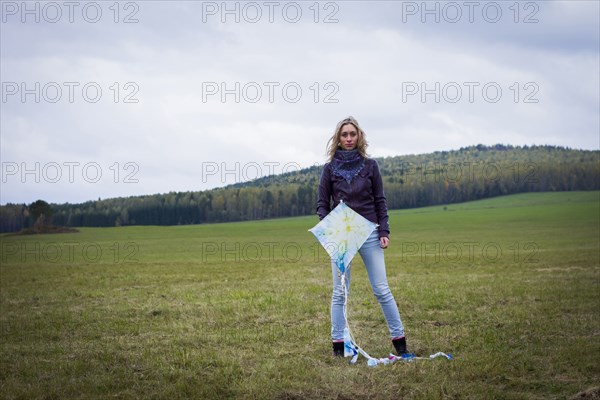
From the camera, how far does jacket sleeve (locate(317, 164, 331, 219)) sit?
22.4 feet

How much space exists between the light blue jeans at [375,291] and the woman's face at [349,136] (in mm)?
1155

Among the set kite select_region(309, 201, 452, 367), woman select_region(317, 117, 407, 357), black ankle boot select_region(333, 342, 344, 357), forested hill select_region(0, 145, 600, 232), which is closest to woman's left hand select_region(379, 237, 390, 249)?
woman select_region(317, 117, 407, 357)

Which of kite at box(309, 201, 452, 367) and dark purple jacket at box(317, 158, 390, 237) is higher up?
dark purple jacket at box(317, 158, 390, 237)

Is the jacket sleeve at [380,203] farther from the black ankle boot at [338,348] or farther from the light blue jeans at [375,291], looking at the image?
the black ankle boot at [338,348]

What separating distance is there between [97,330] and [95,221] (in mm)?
100119

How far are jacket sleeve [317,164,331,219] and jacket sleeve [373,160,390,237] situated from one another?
0.60 metres

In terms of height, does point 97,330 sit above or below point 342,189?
below

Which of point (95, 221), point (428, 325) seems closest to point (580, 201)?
point (95, 221)

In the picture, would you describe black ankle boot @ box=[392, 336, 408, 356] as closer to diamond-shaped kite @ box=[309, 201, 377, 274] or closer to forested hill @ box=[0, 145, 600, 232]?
diamond-shaped kite @ box=[309, 201, 377, 274]

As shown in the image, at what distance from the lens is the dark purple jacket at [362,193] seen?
6664 mm

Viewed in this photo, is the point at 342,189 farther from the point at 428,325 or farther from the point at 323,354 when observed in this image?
the point at 428,325

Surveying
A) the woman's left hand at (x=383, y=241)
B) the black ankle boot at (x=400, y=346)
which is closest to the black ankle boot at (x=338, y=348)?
the black ankle boot at (x=400, y=346)

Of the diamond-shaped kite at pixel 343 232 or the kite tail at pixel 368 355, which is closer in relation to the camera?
the kite tail at pixel 368 355

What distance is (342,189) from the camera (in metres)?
6.73
